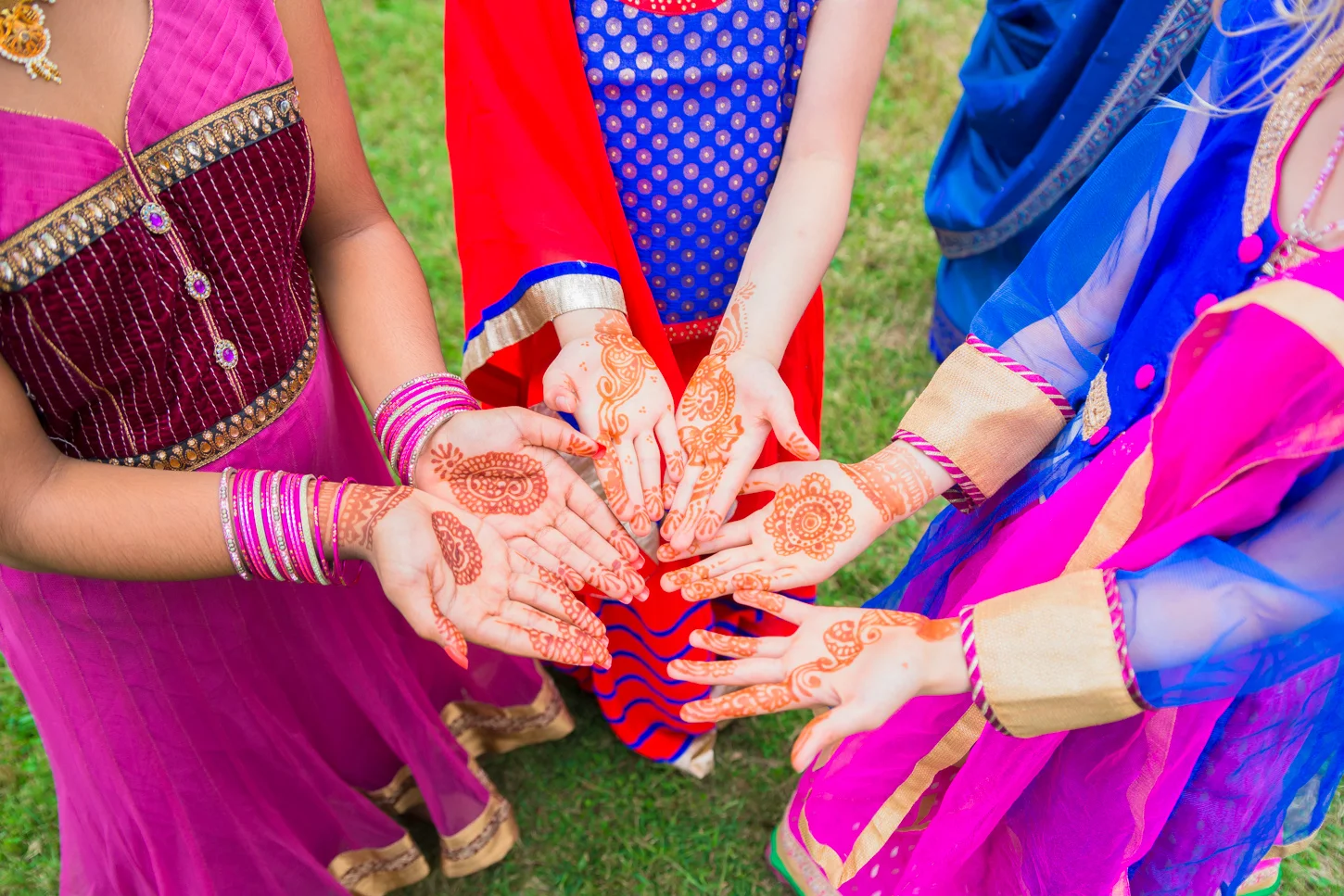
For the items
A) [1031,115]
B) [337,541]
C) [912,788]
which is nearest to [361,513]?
[337,541]

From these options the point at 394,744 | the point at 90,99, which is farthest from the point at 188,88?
the point at 394,744

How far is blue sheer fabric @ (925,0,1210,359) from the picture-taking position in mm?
2002

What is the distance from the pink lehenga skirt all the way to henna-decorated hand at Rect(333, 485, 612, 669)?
204 mm

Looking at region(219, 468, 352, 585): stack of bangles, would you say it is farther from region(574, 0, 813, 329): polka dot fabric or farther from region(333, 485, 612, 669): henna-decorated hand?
region(574, 0, 813, 329): polka dot fabric

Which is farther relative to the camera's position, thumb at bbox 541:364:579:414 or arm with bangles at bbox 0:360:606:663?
thumb at bbox 541:364:579:414

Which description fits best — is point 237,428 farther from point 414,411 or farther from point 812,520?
point 812,520

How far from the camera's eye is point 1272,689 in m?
1.10

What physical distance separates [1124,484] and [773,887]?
43.6 inches

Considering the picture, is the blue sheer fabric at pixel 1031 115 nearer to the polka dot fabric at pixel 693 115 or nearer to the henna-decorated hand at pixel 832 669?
the polka dot fabric at pixel 693 115

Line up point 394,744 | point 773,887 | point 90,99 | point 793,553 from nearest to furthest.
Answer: point 90,99 < point 793,553 < point 394,744 < point 773,887

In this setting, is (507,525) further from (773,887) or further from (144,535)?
(773,887)

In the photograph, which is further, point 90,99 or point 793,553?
point 793,553

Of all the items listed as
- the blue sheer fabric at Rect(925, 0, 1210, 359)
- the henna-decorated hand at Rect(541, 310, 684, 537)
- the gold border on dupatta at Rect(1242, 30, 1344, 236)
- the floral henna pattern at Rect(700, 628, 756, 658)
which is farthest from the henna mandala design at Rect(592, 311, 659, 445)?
the blue sheer fabric at Rect(925, 0, 1210, 359)

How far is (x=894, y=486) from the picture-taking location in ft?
4.42
